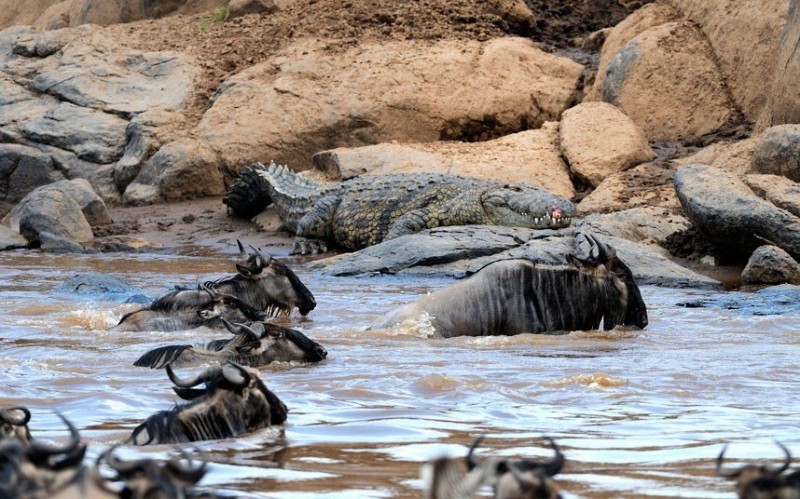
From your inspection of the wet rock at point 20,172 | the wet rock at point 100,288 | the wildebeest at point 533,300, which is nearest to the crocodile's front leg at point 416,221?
the wet rock at point 100,288

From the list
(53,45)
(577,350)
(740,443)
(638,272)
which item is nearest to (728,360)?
(577,350)

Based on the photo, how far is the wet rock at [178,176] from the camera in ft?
61.9

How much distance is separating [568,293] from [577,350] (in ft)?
2.21

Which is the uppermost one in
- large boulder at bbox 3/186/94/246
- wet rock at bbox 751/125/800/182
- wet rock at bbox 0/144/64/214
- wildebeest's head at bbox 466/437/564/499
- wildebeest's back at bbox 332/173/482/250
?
wildebeest's head at bbox 466/437/564/499

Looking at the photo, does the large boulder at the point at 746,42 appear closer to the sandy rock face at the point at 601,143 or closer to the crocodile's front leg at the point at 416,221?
the sandy rock face at the point at 601,143

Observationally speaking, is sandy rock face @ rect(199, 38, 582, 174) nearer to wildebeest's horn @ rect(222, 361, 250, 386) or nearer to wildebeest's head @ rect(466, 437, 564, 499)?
wildebeest's horn @ rect(222, 361, 250, 386)

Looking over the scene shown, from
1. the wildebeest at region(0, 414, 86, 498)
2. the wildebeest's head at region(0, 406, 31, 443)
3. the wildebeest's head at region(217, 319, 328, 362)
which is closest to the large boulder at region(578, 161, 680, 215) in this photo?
the wildebeest's head at region(217, 319, 328, 362)

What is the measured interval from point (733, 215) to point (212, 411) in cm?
904

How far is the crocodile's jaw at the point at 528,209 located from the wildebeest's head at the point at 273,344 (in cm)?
797

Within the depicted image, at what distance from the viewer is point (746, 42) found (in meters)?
17.7

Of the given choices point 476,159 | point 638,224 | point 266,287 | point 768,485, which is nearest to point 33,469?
point 768,485

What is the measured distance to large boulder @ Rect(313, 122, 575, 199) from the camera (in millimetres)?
17141

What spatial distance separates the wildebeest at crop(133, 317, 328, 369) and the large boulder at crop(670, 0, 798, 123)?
11521 mm

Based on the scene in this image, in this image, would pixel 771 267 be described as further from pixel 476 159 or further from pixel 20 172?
pixel 20 172
